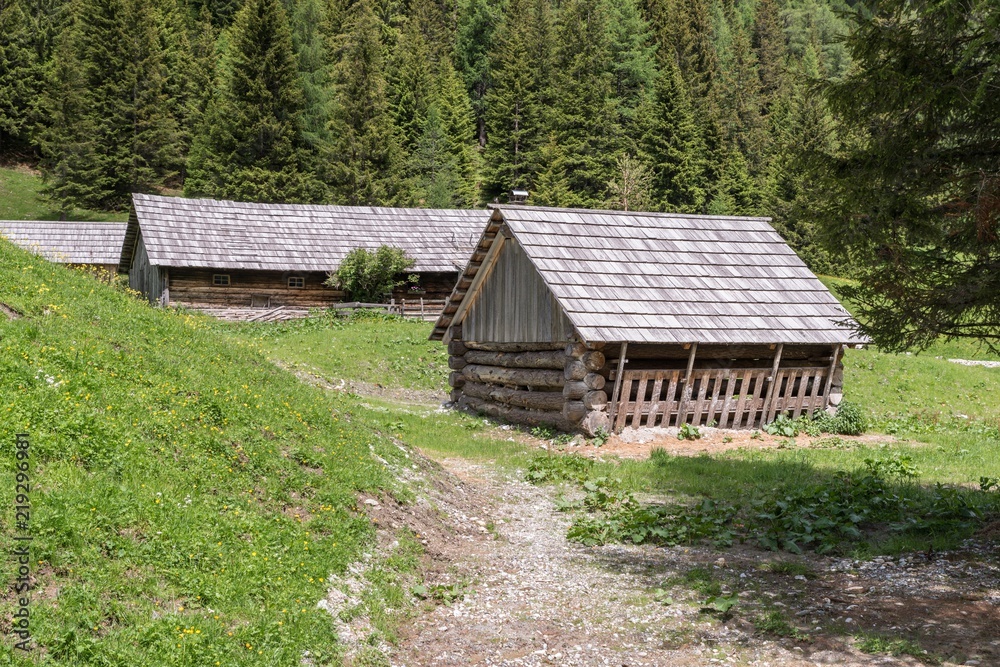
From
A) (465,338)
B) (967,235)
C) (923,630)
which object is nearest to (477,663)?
(923,630)

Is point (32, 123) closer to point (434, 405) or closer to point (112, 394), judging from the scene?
point (434, 405)

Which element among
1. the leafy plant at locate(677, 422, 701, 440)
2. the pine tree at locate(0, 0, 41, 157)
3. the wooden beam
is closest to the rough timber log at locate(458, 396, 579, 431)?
the wooden beam

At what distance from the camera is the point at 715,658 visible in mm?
7160

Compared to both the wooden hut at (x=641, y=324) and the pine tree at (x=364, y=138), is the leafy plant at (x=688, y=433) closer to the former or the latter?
the wooden hut at (x=641, y=324)

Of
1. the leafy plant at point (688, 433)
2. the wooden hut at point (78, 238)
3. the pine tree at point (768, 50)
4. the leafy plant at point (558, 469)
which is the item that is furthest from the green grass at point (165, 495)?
the pine tree at point (768, 50)

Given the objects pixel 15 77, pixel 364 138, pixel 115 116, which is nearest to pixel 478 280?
pixel 364 138

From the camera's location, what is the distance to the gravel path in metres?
7.21

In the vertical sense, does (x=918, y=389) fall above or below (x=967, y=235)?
below

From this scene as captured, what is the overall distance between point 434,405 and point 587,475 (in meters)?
9.33

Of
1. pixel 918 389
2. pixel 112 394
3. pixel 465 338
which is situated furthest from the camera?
pixel 918 389

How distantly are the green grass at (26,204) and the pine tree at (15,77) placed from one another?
4199 millimetres

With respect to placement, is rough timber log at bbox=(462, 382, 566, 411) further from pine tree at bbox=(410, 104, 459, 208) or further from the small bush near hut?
pine tree at bbox=(410, 104, 459, 208)

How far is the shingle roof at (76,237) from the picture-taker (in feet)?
156

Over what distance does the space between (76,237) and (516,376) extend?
123 feet
